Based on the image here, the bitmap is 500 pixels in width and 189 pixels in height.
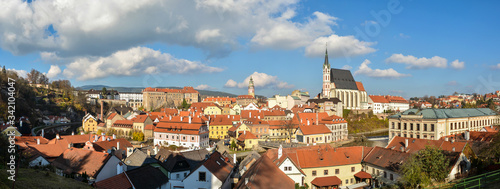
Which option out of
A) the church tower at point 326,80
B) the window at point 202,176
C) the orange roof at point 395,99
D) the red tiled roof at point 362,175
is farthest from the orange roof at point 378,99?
the window at point 202,176

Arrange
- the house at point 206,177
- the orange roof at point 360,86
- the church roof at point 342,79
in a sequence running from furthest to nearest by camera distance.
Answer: the orange roof at point 360,86 → the church roof at point 342,79 → the house at point 206,177

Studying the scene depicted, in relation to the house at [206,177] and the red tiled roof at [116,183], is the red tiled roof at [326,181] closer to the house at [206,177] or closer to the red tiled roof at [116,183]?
the house at [206,177]

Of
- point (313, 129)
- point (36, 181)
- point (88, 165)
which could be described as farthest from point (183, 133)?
point (36, 181)

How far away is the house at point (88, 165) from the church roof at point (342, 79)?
275 feet

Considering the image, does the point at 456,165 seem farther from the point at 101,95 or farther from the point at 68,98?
the point at 101,95

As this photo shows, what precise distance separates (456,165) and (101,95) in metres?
136

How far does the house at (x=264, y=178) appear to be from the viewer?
1888 cm

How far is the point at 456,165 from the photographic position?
2333cm

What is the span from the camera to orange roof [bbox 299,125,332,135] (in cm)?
5281

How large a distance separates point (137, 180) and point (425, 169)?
62.7 ft

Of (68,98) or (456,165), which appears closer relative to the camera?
(456,165)

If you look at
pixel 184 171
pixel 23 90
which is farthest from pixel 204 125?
pixel 23 90

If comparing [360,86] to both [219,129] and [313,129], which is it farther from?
[219,129]

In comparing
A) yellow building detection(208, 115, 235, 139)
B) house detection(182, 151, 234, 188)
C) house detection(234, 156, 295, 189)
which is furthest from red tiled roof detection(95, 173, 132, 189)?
yellow building detection(208, 115, 235, 139)
